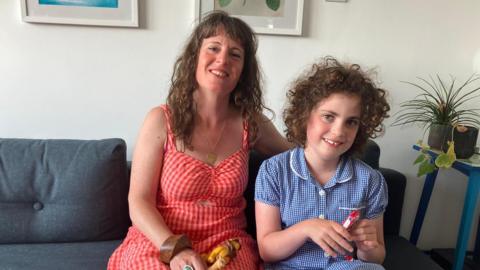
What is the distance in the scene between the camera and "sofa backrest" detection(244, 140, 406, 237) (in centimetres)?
131

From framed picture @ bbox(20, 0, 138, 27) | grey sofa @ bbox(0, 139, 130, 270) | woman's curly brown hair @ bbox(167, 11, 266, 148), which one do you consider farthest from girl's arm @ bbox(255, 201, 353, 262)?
framed picture @ bbox(20, 0, 138, 27)

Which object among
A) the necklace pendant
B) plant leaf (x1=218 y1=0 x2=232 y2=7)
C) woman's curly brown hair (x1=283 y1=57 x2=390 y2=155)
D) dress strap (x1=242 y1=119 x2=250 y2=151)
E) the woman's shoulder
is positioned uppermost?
plant leaf (x1=218 y1=0 x2=232 y2=7)

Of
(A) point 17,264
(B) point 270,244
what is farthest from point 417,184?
(A) point 17,264

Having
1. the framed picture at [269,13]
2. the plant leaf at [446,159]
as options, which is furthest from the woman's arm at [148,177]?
the plant leaf at [446,159]

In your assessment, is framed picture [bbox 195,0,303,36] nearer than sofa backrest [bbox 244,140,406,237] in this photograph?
No

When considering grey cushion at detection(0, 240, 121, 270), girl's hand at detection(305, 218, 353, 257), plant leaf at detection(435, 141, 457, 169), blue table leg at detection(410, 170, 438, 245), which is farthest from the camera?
blue table leg at detection(410, 170, 438, 245)

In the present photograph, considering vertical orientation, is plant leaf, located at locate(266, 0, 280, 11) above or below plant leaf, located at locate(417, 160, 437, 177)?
above

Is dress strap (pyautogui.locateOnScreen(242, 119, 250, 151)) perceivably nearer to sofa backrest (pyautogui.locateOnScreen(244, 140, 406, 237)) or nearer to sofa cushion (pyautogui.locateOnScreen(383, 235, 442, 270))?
sofa backrest (pyautogui.locateOnScreen(244, 140, 406, 237))

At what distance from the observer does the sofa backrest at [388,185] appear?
1.31m

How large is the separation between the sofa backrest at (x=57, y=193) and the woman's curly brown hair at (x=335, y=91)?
2.35 feet

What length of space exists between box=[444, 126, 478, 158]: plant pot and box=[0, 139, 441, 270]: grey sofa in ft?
1.29

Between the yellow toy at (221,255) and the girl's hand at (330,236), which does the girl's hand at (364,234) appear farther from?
the yellow toy at (221,255)

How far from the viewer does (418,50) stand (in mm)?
1632

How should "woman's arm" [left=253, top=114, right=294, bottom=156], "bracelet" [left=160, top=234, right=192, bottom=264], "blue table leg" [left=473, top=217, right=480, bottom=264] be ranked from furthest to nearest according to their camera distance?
"blue table leg" [left=473, top=217, right=480, bottom=264], "woman's arm" [left=253, top=114, right=294, bottom=156], "bracelet" [left=160, top=234, right=192, bottom=264]
